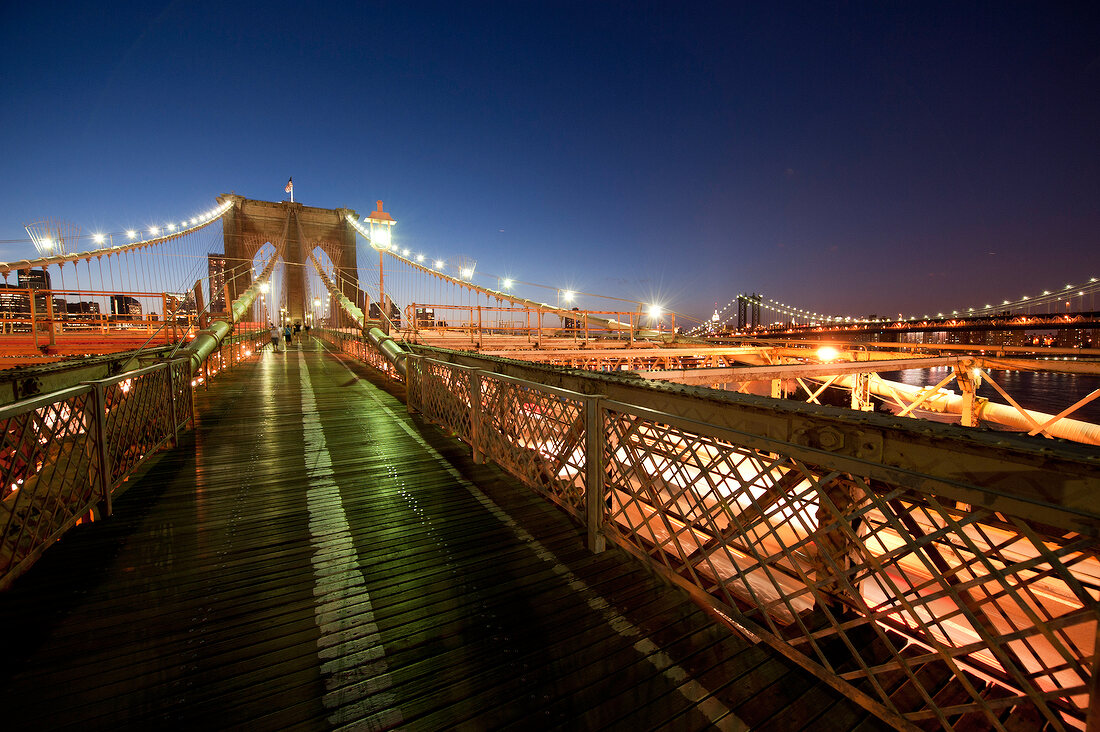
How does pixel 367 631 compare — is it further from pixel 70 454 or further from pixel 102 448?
pixel 102 448

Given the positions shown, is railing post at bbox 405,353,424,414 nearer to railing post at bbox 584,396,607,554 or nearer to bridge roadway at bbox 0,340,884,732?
bridge roadway at bbox 0,340,884,732

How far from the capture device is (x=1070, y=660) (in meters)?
1.29

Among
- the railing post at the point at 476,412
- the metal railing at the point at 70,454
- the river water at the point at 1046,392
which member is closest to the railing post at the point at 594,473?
the railing post at the point at 476,412

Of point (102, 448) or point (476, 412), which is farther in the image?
point (476, 412)

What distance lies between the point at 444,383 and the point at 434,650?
444 cm

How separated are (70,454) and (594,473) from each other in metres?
3.79

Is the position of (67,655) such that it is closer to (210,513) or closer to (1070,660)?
(210,513)

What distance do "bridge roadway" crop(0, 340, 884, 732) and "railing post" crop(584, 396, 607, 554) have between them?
0.18 m

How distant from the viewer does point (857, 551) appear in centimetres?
225

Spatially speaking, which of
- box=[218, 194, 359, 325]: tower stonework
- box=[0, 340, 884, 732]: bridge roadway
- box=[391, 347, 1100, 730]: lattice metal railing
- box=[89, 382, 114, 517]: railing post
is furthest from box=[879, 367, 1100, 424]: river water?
box=[218, 194, 359, 325]: tower stonework

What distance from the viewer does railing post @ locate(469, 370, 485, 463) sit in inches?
186

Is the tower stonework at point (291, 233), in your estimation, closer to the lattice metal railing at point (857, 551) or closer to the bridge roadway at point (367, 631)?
the bridge roadway at point (367, 631)

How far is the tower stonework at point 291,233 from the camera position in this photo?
3684cm

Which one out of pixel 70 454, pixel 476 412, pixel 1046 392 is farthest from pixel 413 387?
pixel 1046 392
